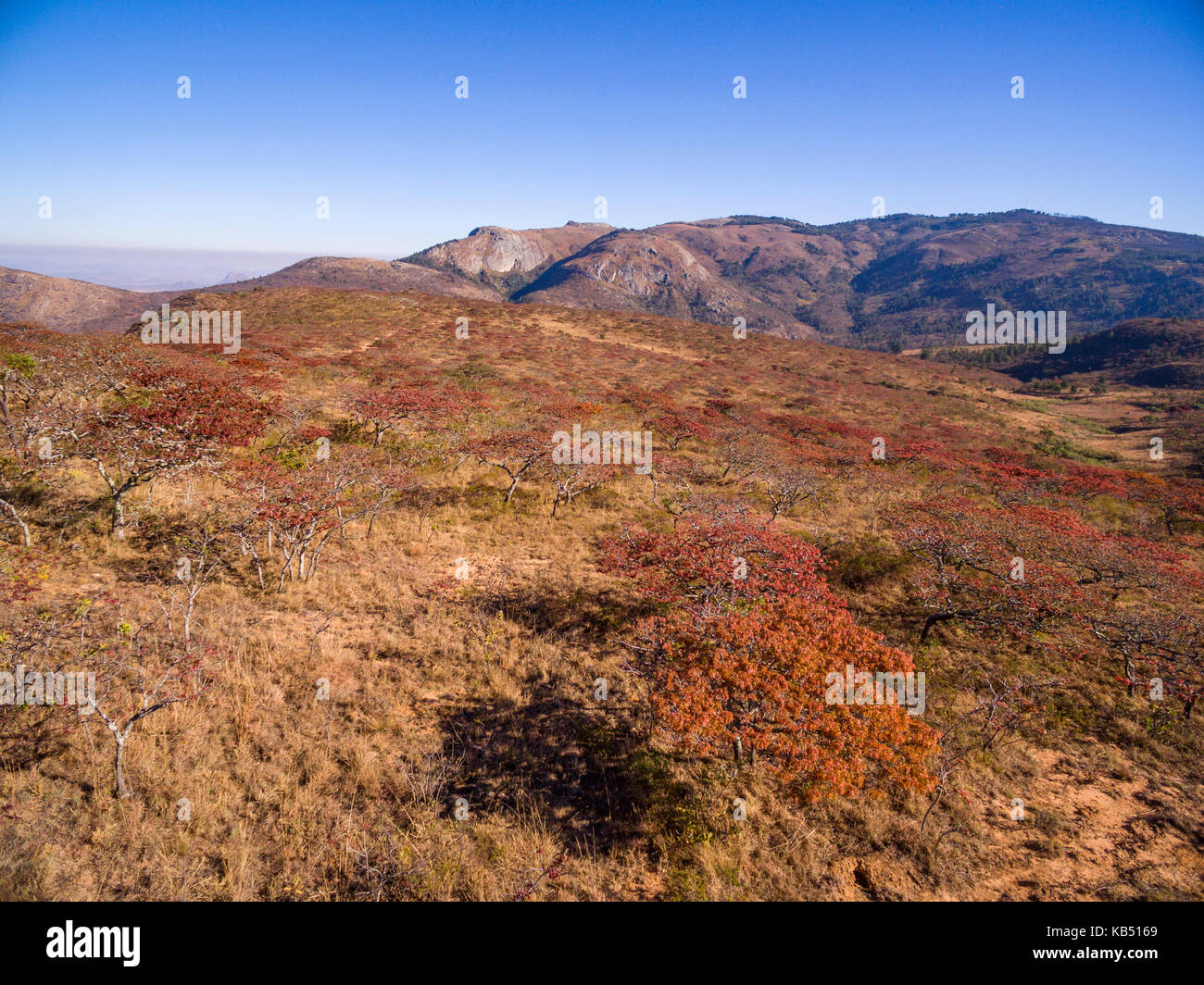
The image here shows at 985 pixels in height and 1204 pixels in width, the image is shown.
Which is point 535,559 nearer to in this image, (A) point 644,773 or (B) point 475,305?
(A) point 644,773

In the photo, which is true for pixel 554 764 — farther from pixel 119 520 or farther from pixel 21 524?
pixel 21 524

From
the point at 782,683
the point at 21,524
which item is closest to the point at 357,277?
the point at 21,524

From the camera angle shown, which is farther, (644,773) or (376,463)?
(376,463)

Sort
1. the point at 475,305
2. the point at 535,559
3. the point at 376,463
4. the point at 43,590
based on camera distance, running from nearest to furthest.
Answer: the point at 43,590 < the point at 535,559 < the point at 376,463 < the point at 475,305

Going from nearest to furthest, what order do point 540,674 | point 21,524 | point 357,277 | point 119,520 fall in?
point 540,674 → point 21,524 → point 119,520 → point 357,277

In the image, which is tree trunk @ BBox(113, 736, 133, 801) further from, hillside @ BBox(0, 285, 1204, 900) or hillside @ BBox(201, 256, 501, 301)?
hillside @ BBox(201, 256, 501, 301)

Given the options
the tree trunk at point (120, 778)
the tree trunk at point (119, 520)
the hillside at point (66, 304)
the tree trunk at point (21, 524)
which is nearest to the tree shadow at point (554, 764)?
the tree trunk at point (120, 778)

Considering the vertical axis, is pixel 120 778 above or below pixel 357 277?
below
